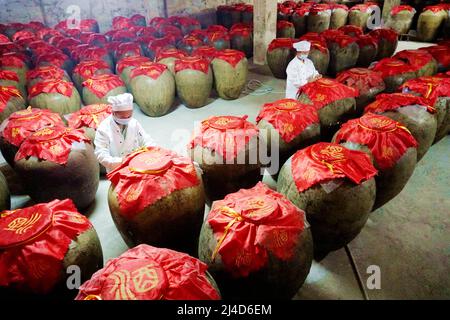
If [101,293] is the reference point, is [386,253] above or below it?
below

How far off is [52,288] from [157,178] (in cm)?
106

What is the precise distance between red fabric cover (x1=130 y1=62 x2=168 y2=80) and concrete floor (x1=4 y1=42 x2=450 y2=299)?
245cm

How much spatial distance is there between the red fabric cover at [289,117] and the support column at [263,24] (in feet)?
18.2

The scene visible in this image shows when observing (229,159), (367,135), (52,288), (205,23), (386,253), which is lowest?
(386,253)

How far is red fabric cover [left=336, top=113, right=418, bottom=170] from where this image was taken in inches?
122

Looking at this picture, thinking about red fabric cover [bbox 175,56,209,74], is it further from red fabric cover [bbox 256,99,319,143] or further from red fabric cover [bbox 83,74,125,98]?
red fabric cover [bbox 256,99,319,143]

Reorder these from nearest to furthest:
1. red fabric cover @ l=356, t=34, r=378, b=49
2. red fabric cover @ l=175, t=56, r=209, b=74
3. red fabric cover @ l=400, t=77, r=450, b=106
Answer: red fabric cover @ l=400, t=77, r=450, b=106
red fabric cover @ l=175, t=56, r=209, b=74
red fabric cover @ l=356, t=34, r=378, b=49

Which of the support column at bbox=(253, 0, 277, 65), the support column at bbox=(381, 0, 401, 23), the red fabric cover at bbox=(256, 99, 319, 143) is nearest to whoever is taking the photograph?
the red fabric cover at bbox=(256, 99, 319, 143)

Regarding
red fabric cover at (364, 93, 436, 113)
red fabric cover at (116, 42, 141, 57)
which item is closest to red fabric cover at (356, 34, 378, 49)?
red fabric cover at (364, 93, 436, 113)

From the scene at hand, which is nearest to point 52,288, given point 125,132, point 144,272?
point 144,272

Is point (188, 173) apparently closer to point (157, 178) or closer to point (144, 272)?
point (157, 178)

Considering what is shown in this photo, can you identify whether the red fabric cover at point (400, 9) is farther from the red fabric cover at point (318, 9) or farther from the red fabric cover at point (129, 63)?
the red fabric cover at point (129, 63)

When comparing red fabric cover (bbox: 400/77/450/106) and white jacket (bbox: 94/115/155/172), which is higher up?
red fabric cover (bbox: 400/77/450/106)

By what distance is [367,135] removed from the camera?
3150 millimetres
